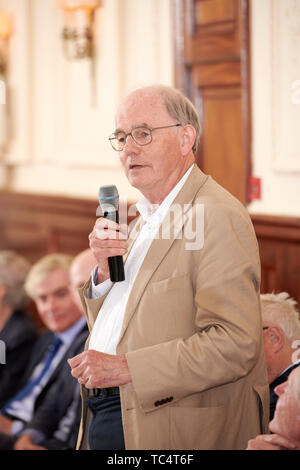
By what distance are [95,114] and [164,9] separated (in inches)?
32.2

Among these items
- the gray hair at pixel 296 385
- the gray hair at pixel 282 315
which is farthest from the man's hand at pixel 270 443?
the gray hair at pixel 282 315

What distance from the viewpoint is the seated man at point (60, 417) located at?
9.44 ft

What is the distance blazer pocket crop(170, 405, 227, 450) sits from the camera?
1.73 metres

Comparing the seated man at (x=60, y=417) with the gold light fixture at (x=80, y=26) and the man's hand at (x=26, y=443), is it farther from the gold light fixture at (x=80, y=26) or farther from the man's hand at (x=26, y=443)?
the gold light fixture at (x=80, y=26)

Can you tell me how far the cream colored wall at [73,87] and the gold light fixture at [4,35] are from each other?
0.05 m

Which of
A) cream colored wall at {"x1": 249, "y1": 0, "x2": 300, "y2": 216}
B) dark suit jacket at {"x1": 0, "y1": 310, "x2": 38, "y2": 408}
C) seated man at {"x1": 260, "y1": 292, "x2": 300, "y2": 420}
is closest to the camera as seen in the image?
seated man at {"x1": 260, "y1": 292, "x2": 300, "y2": 420}

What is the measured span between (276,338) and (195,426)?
446mm

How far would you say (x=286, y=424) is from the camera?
1.70 m

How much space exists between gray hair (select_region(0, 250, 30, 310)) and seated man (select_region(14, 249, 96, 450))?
2.35 ft

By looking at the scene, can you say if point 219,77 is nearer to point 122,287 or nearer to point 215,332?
point 122,287

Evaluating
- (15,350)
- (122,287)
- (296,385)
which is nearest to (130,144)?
(122,287)

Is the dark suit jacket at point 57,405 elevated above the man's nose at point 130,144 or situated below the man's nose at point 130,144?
below

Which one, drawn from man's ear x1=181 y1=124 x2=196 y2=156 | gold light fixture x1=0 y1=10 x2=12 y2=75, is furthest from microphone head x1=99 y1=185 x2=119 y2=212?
gold light fixture x1=0 y1=10 x2=12 y2=75

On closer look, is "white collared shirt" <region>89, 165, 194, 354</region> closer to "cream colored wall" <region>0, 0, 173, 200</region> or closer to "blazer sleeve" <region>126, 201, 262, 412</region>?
"blazer sleeve" <region>126, 201, 262, 412</region>
